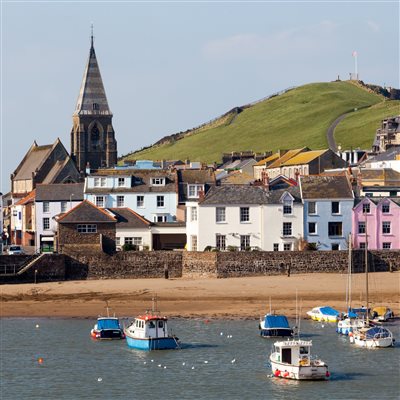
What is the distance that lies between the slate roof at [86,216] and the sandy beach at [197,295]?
15.7ft

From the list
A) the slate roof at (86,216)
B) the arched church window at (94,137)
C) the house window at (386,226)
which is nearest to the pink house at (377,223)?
the house window at (386,226)

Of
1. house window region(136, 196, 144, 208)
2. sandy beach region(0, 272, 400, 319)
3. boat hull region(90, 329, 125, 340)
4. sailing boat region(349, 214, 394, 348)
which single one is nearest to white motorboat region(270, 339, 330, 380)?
sailing boat region(349, 214, 394, 348)

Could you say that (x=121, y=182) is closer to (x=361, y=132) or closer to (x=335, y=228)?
(x=335, y=228)

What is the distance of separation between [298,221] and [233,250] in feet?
16.9

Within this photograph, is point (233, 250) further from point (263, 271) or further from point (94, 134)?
point (94, 134)

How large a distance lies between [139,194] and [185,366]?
39.4 m

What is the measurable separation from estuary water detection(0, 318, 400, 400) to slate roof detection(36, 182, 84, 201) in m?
31.7

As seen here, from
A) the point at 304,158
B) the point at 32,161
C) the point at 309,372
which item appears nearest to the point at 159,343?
the point at 309,372

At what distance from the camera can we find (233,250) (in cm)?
8338

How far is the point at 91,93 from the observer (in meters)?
156

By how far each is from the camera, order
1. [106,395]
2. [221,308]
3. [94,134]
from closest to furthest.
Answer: [106,395] < [221,308] < [94,134]

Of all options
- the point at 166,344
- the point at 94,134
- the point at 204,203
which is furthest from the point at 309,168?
the point at 166,344

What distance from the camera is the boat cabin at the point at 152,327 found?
6085 centimetres

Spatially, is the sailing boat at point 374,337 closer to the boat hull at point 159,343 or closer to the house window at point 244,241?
the boat hull at point 159,343
